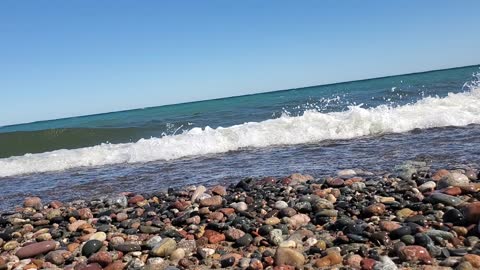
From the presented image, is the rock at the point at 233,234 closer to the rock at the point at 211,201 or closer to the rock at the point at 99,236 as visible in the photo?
the rock at the point at 211,201

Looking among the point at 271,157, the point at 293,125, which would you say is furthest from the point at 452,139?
the point at 293,125

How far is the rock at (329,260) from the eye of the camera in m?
2.87

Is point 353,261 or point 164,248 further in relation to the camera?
point 164,248

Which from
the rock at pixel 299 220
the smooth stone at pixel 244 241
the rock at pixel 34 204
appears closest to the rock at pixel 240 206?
the rock at pixel 299 220

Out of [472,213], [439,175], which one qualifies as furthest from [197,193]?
[472,213]

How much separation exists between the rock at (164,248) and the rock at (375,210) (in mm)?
1677

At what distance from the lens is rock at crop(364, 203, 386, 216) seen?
3.69m

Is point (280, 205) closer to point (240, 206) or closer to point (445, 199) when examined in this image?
point (240, 206)

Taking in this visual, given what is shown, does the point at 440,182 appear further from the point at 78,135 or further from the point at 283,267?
the point at 78,135

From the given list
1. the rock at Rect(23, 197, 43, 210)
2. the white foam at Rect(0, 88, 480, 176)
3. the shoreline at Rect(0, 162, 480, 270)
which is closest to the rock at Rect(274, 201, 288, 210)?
the shoreline at Rect(0, 162, 480, 270)

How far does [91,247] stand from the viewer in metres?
3.48

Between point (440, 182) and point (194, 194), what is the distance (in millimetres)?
2639

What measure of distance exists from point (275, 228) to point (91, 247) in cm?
151

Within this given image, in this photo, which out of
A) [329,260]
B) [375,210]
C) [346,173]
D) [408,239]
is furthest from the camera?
[346,173]
